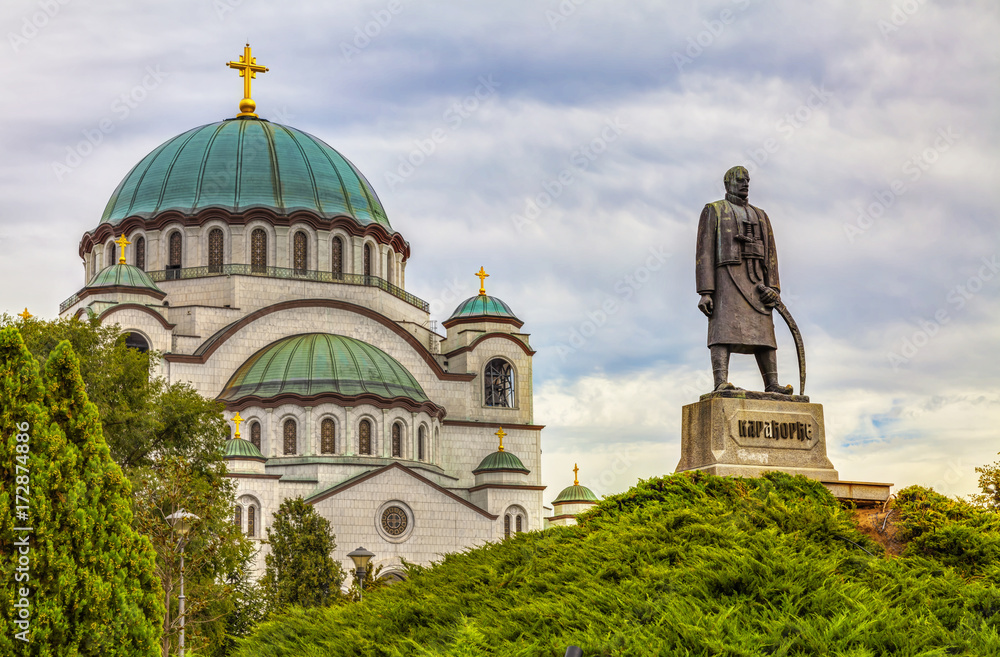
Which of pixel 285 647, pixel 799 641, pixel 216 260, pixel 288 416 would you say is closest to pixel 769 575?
pixel 799 641

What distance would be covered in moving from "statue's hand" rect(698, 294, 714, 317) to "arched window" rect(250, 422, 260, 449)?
28990 millimetres

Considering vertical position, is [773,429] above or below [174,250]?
below

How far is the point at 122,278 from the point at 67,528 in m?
32.3

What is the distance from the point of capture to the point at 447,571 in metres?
12.6

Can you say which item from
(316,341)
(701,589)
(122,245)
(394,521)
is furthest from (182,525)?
(122,245)

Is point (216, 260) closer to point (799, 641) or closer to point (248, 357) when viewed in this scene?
point (248, 357)

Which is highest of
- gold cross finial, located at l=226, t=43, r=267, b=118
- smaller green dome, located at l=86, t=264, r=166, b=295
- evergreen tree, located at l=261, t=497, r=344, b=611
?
gold cross finial, located at l=226, t=43, r=267, b=118

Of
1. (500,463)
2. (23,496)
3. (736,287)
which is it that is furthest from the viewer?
A: (500,463)

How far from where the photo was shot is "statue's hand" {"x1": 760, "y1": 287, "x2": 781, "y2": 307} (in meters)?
13.9

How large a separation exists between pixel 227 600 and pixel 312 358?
54.4ft

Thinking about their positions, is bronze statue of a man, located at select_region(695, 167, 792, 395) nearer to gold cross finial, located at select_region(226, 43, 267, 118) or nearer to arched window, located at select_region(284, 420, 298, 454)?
arched window, located at select_region(284, 420, 298, 454)

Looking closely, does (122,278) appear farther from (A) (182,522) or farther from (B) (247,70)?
(A) (182,522)

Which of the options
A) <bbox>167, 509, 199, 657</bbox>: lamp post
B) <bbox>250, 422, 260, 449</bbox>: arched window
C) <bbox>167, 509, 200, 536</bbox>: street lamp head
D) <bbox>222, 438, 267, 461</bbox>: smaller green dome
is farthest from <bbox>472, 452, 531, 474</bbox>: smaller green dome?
<bbox>167, 509, 200, 536</bbox>: street lamp head

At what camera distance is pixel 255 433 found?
41.0m
